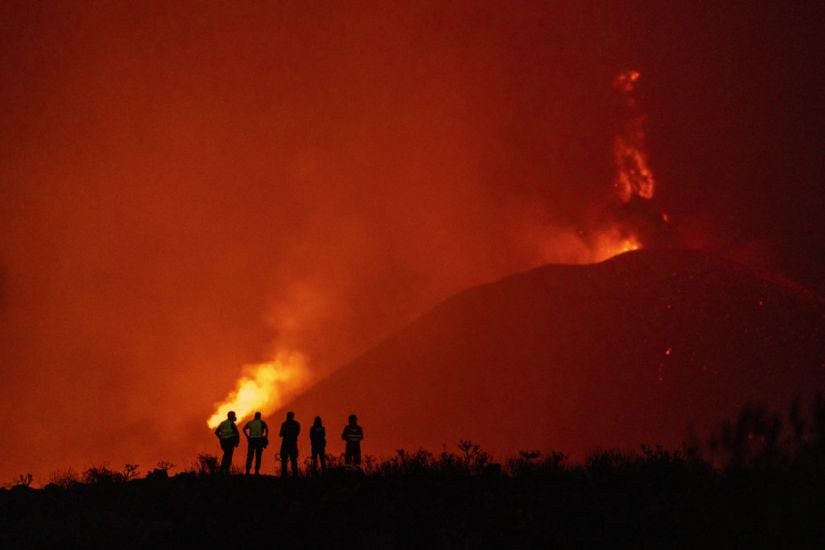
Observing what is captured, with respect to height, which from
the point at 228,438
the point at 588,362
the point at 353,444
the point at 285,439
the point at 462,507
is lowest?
the point at 462,507

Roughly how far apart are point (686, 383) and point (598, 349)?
41.8 ft

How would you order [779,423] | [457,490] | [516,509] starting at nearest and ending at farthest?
[779,423], [516,509], [457,490]

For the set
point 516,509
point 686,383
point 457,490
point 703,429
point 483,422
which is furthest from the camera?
point 483,422

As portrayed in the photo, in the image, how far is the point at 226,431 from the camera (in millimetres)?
22859

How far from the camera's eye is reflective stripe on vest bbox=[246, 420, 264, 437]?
22.6 m

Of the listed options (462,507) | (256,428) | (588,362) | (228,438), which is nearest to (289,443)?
(256,428)

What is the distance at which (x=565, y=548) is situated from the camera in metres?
15.0

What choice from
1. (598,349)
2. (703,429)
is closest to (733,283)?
(598,349)

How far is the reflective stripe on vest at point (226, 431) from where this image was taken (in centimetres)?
2272

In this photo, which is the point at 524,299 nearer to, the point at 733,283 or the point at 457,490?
the point at 733,283

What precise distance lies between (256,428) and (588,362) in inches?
2710

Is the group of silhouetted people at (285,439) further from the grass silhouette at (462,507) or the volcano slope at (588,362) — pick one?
the volcano slope at (588,362)

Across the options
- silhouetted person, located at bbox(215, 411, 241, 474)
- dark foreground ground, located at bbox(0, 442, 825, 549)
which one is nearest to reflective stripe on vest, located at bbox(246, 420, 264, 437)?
silhouetted person, located at bbox(215, 411, 241, 474)

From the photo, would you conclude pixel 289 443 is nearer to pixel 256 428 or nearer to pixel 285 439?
pixel 285 439
